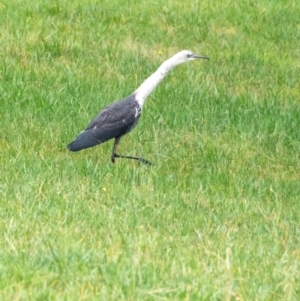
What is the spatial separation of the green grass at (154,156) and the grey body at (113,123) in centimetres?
23

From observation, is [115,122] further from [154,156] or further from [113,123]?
[154,156]

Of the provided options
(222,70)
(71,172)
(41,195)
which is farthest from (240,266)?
(222,70)

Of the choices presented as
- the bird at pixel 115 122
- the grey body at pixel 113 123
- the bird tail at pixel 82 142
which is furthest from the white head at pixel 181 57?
the bird tail at pixel 82 142

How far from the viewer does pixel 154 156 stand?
8.32m

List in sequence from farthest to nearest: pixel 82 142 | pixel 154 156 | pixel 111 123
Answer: pixel 154 156 < pixel 111 123 < pixel 82 142

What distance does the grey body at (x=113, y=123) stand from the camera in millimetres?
7867

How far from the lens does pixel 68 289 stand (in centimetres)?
428

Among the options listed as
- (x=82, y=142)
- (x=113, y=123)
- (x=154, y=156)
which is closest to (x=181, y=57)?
(x=154, y=156)

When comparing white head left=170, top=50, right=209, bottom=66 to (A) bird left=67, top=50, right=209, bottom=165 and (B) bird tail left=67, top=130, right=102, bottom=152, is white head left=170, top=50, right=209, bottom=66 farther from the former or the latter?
(B) bird tail left=67, top=130, right=102, bottom=152

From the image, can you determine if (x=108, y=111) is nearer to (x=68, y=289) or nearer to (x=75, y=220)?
(x=75, y=220)

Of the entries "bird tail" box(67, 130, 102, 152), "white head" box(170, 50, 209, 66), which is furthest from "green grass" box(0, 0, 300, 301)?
"white head" box(170, 50, 209, 66)

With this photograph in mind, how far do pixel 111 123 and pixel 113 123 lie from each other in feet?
0.05

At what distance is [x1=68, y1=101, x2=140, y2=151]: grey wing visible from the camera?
787 cm

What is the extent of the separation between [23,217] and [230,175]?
94.9 inches
